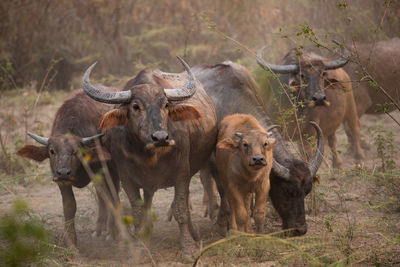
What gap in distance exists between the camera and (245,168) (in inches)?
219

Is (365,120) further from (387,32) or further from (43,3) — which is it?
(43,3)

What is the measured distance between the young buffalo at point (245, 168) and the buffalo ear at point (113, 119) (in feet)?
3.59

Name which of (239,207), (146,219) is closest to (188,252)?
(146,219)

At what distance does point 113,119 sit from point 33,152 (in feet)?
4.34

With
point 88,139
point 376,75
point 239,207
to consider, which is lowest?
point 239,207

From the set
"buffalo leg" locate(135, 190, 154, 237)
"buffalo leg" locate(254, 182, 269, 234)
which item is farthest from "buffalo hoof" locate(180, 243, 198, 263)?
"buffalo leg" locate(254, 182, 269, 234)

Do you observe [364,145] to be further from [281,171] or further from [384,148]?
[281,171]

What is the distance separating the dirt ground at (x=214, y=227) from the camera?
16.3 feet

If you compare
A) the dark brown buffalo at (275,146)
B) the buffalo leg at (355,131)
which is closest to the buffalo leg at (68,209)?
the dark brown buffalo at (275,146)

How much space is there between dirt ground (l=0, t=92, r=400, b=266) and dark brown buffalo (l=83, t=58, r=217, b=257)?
0.65 m

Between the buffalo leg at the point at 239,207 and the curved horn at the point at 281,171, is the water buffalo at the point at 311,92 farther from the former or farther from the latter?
the buffalo leg at the point at 239,207

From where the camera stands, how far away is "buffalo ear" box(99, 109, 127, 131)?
18.0 ft

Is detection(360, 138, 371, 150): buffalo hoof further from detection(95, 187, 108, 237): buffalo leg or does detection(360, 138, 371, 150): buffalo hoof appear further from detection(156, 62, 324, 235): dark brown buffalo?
detection(95, 187, 108, 237): buffalo leg

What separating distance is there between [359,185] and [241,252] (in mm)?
3350
